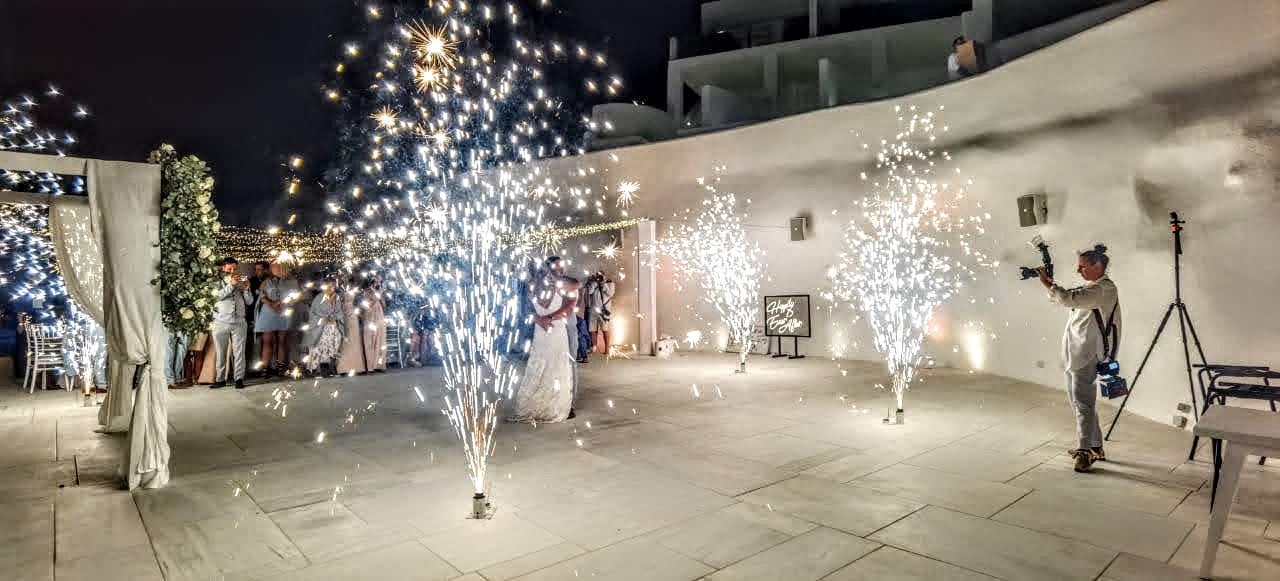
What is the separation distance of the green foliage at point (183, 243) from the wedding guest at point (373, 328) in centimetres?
613

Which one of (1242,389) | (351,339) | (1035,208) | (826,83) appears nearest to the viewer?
(1242,389)

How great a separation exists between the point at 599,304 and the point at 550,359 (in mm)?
6396

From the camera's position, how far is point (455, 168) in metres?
16.8

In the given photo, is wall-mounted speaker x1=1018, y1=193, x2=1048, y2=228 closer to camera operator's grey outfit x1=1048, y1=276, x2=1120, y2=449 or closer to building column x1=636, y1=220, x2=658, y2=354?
camera operator's grey outfit x1=1048, y1=276, x2=1120, y2=449

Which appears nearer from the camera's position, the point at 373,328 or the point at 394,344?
the point at 373,328

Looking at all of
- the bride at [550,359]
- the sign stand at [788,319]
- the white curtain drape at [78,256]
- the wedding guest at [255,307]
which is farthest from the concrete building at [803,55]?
the white curtain drape at [78,256]

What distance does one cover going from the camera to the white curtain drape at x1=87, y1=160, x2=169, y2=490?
4.81 meters

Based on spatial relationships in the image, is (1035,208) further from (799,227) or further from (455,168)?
(455,168)

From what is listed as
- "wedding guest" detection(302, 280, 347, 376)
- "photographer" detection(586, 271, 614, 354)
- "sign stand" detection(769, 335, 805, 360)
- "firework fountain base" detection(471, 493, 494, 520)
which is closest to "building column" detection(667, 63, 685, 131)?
"photographer" detection(586, 271, 614, 354)

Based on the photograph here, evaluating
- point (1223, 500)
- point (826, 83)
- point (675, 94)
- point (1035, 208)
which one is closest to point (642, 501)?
point (1223, 500)

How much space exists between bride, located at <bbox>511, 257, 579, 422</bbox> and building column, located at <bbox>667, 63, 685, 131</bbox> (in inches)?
543

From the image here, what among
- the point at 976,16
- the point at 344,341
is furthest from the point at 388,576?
the point at 976,16

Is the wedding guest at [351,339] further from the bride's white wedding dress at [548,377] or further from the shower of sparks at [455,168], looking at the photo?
the bride's white wedding dress at [548,377]

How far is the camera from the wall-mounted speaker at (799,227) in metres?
12.6
